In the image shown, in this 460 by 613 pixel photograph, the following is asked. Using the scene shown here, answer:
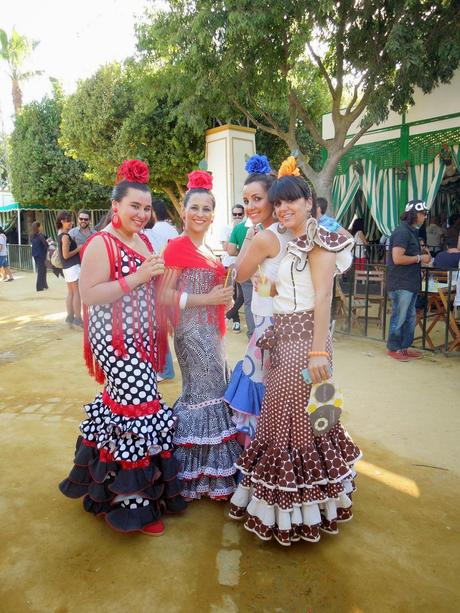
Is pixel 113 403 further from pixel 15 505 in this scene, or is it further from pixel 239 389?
pixel 15 505

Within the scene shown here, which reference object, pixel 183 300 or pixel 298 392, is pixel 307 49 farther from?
pixel 298 392

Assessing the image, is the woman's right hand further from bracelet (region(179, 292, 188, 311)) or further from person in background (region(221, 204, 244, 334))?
person in background (region(221, 204, 244, 334))

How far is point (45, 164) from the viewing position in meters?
19.6

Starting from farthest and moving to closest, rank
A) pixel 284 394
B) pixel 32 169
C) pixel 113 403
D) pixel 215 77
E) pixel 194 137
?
1. pixel 32 169
2. pixel 194 137
3. pixel 215 77
4. pixel 113 403
5. pixel 284 394

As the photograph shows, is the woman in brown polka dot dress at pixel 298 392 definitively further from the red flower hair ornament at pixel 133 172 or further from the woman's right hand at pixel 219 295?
the red flower hair ornament at pixel 133 172

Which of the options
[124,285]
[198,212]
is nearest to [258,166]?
[198,212]

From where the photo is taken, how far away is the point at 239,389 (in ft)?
9.07

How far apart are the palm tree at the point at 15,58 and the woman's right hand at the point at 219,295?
1146 inches

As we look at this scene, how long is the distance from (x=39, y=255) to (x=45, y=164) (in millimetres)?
8700

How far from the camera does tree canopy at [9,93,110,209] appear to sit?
63.8 ft

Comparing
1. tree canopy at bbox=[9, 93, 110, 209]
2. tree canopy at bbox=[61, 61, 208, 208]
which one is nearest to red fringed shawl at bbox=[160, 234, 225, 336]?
tree canopy at bbox=[61, 61, 208, 208]

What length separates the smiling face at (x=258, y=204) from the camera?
111 inches

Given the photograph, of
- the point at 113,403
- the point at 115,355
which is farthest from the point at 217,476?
the point at 115,355

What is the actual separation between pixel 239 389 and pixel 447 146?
785 cm
